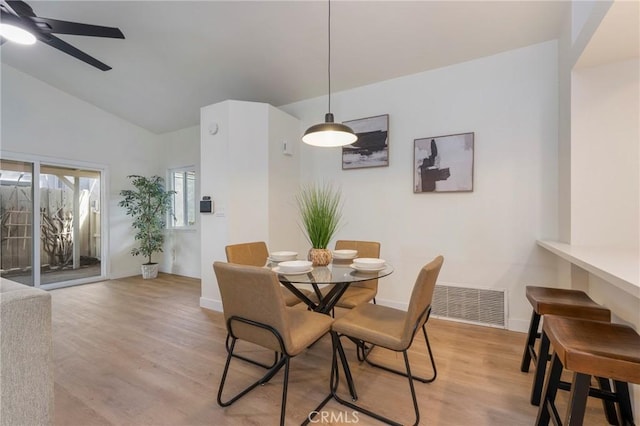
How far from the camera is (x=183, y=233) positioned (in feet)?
16.8

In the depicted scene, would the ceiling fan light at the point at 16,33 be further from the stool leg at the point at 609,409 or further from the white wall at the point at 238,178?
the stool leg at the point at 609,409

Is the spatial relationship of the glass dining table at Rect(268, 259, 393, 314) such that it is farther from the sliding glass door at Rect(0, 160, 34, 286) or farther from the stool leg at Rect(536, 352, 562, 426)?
the sliding glass door at Rect(0, 160, 34, 286)

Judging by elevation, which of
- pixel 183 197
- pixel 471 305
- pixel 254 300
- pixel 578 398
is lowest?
pixel 471 305

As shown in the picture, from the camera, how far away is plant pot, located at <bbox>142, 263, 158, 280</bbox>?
16.1 feet

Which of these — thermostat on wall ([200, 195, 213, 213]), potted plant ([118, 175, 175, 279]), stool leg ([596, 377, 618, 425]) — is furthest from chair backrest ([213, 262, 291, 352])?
potted plant ([118, 175, 175, 279])

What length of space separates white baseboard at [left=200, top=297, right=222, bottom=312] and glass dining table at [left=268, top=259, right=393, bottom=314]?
161 cm

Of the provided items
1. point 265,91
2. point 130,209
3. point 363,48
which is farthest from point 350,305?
point 130,209

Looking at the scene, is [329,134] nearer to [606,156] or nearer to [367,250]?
[367,250]

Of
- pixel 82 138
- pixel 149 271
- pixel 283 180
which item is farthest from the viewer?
pixel 149 271

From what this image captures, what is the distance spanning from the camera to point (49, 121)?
414cm

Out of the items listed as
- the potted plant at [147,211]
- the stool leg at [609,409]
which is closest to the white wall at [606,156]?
the stool leg at [609,409]

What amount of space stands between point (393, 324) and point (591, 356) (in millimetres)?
872

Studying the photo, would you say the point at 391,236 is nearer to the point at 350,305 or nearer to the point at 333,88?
the point at 350,305

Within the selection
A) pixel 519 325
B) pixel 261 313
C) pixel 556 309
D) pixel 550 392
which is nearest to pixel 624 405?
pixel 550 392
